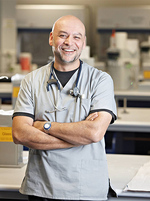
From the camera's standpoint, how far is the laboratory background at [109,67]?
6.33 feet

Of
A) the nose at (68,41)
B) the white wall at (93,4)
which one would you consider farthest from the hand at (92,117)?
Result: the white wall at (93,4)

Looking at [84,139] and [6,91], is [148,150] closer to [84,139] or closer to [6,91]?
[6,91]

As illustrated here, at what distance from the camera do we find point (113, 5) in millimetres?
9031

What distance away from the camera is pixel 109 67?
475 cm

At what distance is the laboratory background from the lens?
1.93 metres

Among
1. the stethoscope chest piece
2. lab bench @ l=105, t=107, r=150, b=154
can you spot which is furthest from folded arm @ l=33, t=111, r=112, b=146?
lab bench @ l=105, t=107, r=150, b=154

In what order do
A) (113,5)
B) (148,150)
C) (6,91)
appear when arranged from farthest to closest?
1. (113,5)
2. (6,91)
3. (148,150)

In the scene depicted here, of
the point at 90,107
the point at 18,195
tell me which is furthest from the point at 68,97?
the point at 18,195

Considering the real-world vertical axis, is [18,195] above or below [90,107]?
below

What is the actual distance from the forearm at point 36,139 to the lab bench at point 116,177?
0.28 meters

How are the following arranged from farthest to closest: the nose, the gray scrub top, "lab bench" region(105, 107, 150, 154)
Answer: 1. "lab bench" region(105, 107, 150, 154)
2. the nose
3. the gray scrub top

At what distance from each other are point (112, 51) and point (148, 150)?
1.56 m

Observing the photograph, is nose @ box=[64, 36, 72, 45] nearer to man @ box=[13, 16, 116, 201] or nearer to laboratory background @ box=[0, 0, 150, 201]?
man @ box=[13, 16, 116, 201]

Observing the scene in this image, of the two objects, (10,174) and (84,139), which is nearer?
(84,139)
